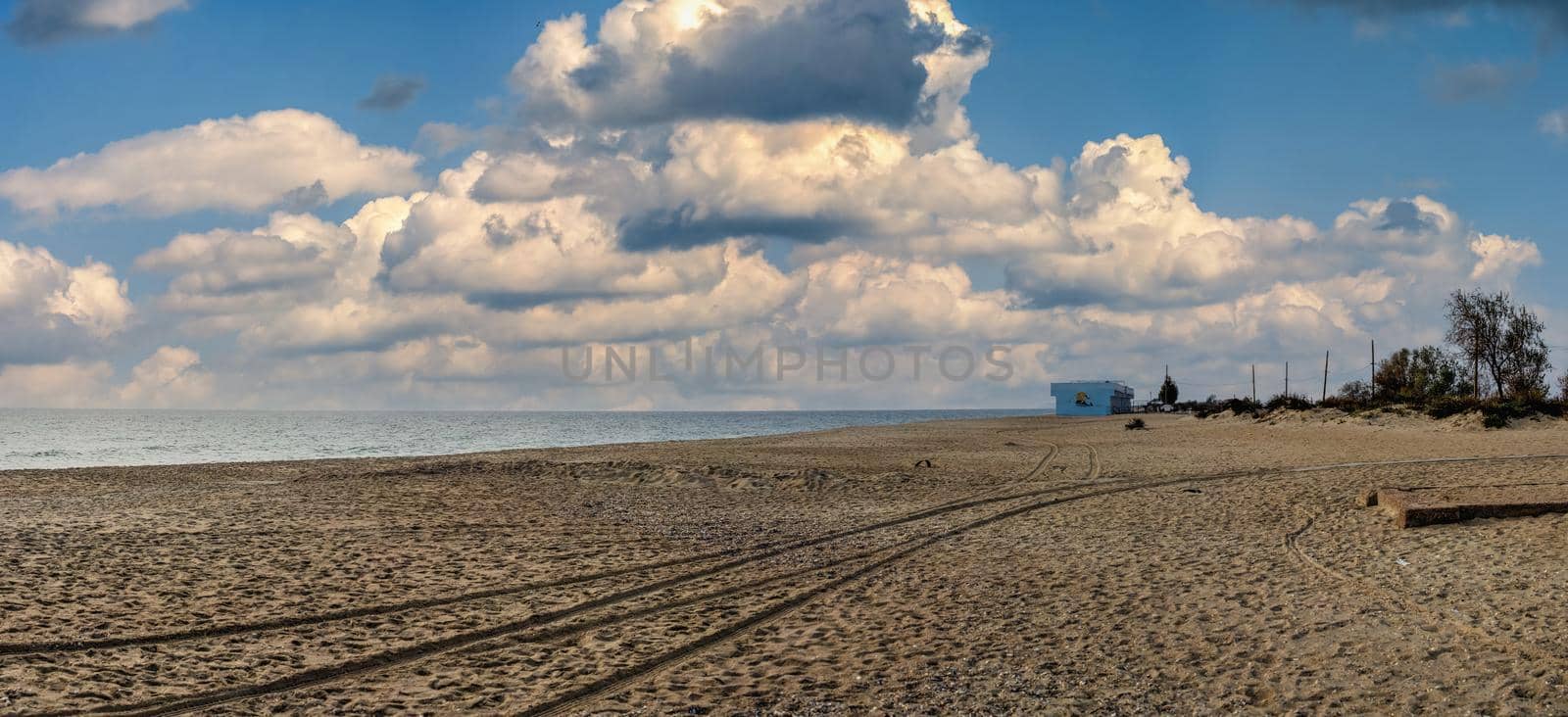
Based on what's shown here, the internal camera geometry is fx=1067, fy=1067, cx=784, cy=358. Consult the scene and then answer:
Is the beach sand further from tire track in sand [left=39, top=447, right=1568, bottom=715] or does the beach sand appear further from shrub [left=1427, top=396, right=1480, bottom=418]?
shrub [left=1427, top=396, right=1480, bottom=418]

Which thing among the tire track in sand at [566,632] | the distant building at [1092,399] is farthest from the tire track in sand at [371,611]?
the distant building at [1092,399]

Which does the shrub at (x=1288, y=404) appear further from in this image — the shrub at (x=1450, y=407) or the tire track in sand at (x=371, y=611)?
the tire track in sand at (x=371, y=611)

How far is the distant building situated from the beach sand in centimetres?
10248

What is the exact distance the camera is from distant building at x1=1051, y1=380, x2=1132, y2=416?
12248cm

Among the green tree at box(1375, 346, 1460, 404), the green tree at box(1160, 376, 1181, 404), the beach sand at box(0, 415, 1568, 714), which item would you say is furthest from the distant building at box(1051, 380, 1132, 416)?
the beach sand at box(0, 415, 1568, 714)

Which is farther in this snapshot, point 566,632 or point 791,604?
point 791,604

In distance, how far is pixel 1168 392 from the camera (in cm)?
13438

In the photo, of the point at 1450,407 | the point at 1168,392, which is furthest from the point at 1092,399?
the point at 1450,407

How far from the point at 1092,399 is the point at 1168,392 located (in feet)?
51.4

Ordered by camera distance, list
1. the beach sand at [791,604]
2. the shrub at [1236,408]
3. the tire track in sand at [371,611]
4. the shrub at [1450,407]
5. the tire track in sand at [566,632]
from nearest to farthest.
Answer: the tire track in sand at [566,632]
the beach sand at [791,604]
the tire track in sand at [371,611]
the shrub at [1450,407]
the shrub at [1236,408]

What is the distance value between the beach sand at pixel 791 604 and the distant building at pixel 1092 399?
102478 mm

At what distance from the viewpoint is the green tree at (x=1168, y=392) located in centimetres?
13362

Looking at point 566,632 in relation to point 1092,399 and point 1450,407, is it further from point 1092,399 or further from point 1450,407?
point 1092,399

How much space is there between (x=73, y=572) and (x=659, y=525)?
8.28m
